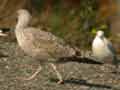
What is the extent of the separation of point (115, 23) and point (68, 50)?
22.7 ft

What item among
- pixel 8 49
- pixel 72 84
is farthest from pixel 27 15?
pixel 8 49

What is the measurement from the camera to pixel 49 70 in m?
11.6

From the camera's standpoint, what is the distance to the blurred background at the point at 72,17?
49.5 ft

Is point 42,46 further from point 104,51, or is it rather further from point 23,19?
point 104,51

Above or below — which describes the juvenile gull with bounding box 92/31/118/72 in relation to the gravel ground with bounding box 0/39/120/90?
above

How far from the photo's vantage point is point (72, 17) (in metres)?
15.6

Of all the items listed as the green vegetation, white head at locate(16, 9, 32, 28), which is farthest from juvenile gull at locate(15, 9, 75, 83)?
the green vegetation

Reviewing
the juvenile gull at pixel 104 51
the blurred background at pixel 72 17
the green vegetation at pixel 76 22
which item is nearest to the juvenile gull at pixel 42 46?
the juvenile gull at pixel 104 51

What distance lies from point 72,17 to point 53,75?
4566 mm

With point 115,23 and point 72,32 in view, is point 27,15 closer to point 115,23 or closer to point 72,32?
point 72,32

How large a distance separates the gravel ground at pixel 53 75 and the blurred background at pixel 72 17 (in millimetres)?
2181

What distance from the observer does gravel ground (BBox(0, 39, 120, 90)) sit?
10.3 m

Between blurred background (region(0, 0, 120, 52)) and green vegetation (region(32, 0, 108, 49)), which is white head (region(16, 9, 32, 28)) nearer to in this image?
blurred background (region(0, 0, 120, 52))

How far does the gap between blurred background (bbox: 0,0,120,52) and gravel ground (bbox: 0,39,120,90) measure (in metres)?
2.18
